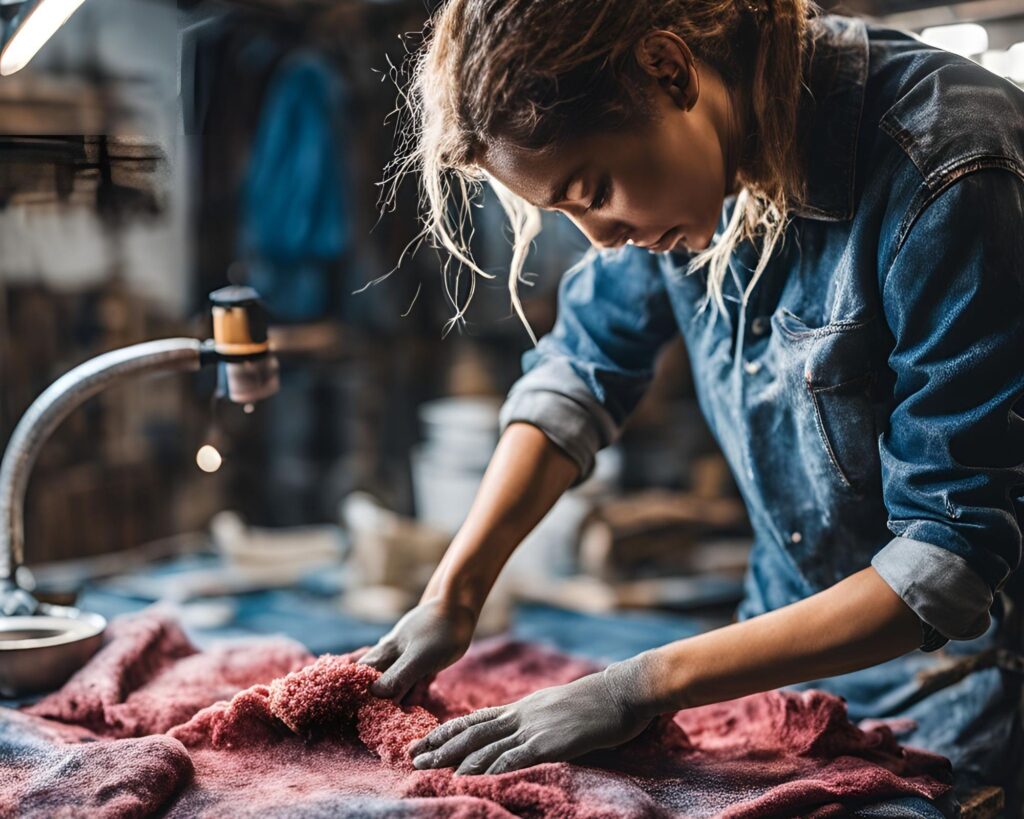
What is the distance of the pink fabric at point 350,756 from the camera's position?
2.99ft

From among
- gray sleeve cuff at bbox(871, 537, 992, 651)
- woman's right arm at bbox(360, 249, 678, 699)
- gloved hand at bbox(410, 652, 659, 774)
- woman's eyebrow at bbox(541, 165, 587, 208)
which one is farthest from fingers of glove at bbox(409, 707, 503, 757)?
woman's eyebrow at bbox(541, 165, 587, 208)

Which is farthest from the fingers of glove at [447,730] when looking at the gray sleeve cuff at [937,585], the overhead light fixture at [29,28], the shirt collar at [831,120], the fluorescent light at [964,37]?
the fluorescent light at [964,37]

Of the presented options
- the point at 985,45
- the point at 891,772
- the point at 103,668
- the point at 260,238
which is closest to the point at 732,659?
the point at 891,772

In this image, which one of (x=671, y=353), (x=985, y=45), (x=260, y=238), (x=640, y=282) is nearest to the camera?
(x=640, y=282)

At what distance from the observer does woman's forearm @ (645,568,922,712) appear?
37.6 inches

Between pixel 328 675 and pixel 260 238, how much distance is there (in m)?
2.27

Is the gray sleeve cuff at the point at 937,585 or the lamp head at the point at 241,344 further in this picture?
the lamp head at the point at 241,344

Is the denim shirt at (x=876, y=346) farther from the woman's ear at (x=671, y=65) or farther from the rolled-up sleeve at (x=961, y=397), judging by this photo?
the woman's ear at (x=671, y=65)

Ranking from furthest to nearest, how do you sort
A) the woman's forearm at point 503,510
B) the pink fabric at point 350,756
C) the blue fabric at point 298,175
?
1. the blue fabric at point 298,175
2. the woman's forearm at point 503,510
3. the pink fabric at point 350,756

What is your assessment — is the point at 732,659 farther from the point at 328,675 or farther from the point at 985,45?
the point at 985,45

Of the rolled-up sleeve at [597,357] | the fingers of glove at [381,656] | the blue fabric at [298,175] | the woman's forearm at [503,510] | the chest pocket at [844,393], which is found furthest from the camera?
the blue fabric at [298,175]

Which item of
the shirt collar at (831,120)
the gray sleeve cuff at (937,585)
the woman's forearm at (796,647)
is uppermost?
the shirt collar at (831,120)

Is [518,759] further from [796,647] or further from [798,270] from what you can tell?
[798,270]

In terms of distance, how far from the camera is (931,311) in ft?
3.10
